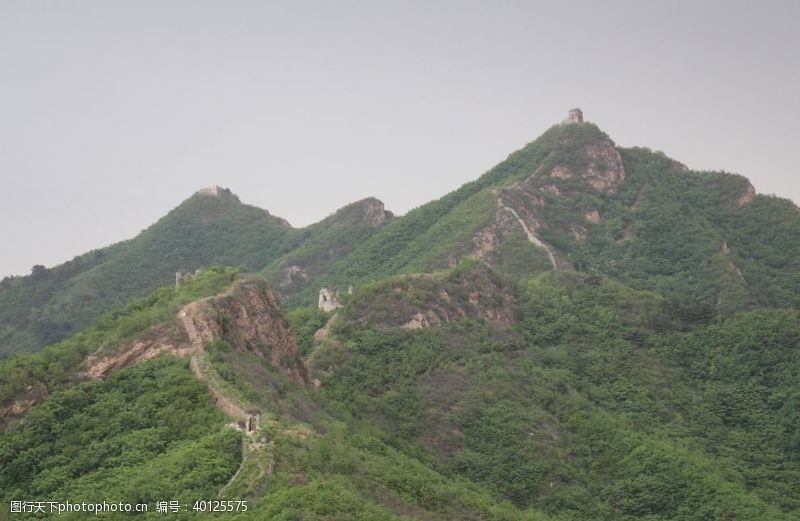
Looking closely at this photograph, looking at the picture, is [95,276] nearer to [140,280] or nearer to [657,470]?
[140,280]

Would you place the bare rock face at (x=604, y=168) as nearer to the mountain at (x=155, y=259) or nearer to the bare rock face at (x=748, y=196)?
the bare rock face at (x=748, y=196)

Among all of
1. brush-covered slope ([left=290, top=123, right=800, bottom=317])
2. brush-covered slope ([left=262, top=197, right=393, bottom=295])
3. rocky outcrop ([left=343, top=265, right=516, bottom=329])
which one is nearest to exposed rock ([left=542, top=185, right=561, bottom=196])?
brush-covered slope ([left=290, top=123, right=800, bottom=317])

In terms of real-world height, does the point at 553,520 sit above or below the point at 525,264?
below

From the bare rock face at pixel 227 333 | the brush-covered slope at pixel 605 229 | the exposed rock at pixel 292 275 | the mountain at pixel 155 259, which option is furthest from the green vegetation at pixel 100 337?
the exposed rock at pixel 292 275

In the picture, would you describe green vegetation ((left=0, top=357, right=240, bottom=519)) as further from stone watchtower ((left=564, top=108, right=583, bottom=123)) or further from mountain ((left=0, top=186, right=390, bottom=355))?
stone watchtower ((left=564, top=108, right=583, bottom=123))

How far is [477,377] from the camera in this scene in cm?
5497

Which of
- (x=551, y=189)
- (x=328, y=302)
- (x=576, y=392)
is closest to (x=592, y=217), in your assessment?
(x=551, y=189)

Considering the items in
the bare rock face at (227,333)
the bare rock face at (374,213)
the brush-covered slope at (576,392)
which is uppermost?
the bare rock face at (374,213)

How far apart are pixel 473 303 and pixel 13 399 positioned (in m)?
34.9

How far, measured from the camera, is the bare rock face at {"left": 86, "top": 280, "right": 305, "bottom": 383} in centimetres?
3781

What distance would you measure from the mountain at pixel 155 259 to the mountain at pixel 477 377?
16882mm

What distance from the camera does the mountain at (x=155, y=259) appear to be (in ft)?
311

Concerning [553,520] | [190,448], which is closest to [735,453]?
[553,520]

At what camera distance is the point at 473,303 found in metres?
63.9
